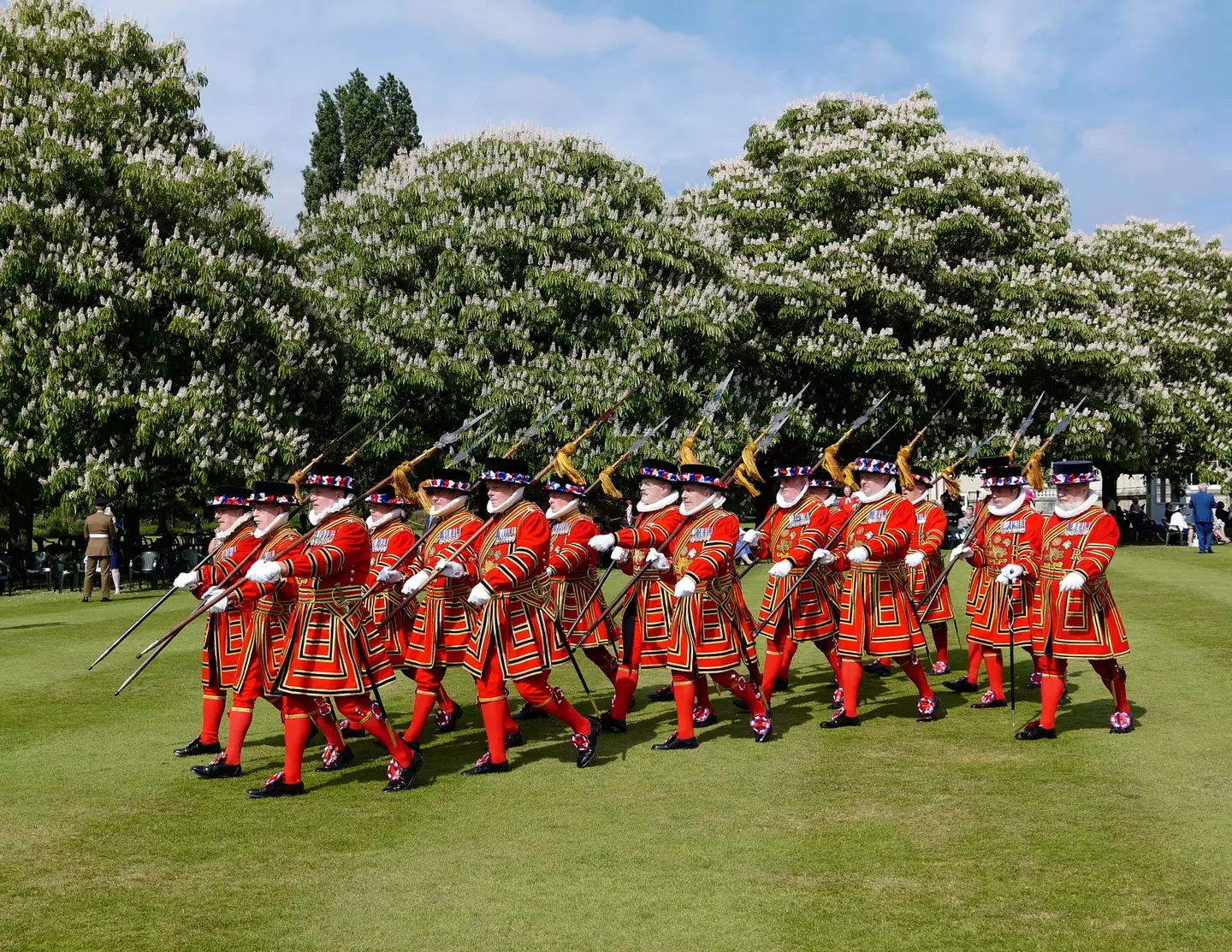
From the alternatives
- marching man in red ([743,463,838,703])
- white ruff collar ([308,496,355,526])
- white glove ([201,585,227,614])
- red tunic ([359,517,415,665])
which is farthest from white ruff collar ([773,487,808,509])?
white glove ([201,585,227,614])

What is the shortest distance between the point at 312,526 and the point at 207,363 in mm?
16681

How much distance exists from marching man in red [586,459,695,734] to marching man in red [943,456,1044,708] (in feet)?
8.86

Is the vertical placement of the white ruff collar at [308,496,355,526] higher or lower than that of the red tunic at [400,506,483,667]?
higher

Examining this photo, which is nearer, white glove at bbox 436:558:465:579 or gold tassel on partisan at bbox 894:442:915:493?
white glove at bbox 436:558:465:579

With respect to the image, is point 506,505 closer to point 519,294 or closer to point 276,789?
point 276,789

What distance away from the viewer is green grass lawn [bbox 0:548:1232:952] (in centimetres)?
544

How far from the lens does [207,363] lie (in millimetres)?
24125

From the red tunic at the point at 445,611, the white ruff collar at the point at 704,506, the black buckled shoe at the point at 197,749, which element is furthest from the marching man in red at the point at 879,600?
the black buckled shoe at the point at 197,749

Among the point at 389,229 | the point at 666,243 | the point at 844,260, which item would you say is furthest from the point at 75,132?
the point at 844,260

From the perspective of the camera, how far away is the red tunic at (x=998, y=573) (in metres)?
9.70

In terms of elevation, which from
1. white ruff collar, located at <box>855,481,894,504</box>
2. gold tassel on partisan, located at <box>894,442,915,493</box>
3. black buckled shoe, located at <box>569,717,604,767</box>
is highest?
gold tassel on partisan, located at <box>894,442,915,493</box>

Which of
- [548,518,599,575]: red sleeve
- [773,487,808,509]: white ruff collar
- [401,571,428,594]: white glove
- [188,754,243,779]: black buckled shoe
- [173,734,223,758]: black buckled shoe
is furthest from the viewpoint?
[773,487,808,509]: white ruff collar

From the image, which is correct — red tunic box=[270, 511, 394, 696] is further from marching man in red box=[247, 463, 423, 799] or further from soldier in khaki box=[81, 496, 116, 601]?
soldier in khaki box=[81, 496, 116, 601]

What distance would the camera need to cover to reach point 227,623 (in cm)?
902
